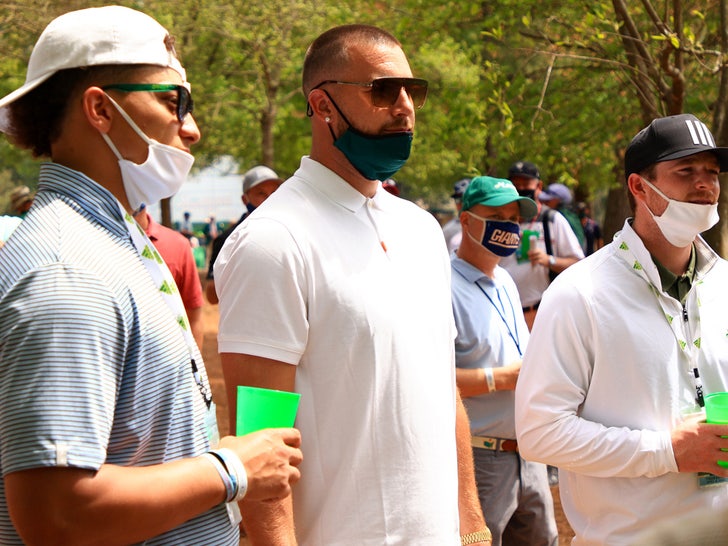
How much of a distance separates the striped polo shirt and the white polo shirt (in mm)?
486

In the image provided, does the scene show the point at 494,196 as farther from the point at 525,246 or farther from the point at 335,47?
the point at 525,246

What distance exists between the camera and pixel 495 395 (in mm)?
4684

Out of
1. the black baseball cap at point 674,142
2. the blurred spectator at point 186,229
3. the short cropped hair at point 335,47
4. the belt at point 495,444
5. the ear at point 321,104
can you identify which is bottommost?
the blurred spectator at point 186,229

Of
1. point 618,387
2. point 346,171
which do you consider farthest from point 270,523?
point 618,387

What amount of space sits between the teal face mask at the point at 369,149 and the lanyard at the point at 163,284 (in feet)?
2.92

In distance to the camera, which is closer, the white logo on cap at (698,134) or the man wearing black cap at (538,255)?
the white logo on cap at (698,134)

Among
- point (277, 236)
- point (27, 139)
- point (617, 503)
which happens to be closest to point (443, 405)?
point (277, 236)

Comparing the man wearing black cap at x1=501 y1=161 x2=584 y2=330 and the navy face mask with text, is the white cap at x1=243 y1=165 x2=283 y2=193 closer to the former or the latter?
the man wearing black cap at x1=501 y1=161 x2=584 y2=330

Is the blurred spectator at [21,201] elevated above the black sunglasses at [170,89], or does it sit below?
below

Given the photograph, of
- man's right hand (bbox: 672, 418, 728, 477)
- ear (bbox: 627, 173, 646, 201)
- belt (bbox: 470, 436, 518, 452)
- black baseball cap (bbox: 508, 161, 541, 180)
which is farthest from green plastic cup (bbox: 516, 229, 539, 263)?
man's right hand (bbox: 672, 418, 728, 477)

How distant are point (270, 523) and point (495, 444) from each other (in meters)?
2.29

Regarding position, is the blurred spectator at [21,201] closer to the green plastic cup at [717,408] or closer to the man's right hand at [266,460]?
the green plastic cup at [717,408]

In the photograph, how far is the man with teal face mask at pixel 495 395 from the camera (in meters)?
4.59

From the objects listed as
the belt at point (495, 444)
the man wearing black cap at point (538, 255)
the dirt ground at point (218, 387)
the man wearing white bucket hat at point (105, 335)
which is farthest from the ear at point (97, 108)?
the man wearing black cap at point (538, 255)
